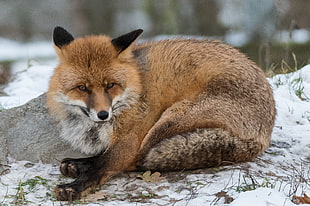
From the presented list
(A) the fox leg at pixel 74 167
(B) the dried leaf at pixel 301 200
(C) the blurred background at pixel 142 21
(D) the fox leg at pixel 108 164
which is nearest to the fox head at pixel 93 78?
(D) the fox leg at pixel 108 164

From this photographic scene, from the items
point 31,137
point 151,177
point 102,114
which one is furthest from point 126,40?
point 31,137

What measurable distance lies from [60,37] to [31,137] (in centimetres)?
102

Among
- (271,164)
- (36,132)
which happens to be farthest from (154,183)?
(36,132)

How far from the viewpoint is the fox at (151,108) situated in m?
3.56

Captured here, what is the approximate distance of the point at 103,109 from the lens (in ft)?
11.2

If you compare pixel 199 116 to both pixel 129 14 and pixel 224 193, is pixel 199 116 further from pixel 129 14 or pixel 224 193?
pixel 129 14

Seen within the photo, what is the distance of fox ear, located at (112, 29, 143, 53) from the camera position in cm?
383

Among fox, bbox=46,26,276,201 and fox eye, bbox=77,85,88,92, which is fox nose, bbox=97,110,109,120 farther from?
fox eye, bbox=77,85,88,92

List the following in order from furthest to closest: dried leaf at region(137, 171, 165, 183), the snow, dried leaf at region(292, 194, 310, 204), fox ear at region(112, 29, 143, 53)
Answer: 1. fox ear at region(112, 29, 143, 53)
2. dried leaf at region(137, 171, 165, 183)
3. the snow
4. dried leaf at region(292, 194, 310, 204)

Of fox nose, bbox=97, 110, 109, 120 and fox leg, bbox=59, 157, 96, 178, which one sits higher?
fox nose, bbox=97, 110, 109, 120

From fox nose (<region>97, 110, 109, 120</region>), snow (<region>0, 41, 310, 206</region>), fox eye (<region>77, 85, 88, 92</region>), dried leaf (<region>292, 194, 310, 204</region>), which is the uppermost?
fox eye (<region>77, 85, 88, 92</region>)

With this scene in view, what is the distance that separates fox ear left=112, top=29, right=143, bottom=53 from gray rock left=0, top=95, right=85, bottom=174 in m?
1.03

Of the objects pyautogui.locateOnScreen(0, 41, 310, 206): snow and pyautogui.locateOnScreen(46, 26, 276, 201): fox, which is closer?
pyautogui.locateOnScreen(0, 41, 310, 206): snow

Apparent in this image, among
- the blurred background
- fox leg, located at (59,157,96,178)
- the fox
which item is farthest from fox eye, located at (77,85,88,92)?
the blurred background
